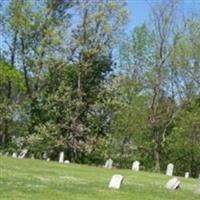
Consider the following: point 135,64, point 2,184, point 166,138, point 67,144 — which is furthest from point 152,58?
point 2,184

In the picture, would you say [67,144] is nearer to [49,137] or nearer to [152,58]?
[49,137]

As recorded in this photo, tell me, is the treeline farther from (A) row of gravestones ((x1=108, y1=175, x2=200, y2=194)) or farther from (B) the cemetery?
(A) row of gravestones ((x1=108, y1=175, x2=200, y2=194))

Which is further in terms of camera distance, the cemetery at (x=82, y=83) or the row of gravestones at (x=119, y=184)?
the cemetery at (x=82, y=83)

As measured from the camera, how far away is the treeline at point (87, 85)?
48.4 metres

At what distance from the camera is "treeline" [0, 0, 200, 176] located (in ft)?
159

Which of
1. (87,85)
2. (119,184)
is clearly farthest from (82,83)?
(119,184)

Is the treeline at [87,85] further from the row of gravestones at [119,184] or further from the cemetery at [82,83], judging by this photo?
the row of gravestones at [119,184]

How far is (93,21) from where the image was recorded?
48.8 metres

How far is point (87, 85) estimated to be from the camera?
162ft

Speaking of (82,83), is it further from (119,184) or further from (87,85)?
(119,184)

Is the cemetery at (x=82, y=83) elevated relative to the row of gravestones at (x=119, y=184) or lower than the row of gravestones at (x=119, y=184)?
elevated

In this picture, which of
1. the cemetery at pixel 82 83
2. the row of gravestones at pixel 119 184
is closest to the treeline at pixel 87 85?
the cemetery at pixel 82 83

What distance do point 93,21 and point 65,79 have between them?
5155 mm

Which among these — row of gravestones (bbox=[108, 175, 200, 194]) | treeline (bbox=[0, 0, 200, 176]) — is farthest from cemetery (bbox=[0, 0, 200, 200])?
row of gravestones (bbox=[108, 175, 200, 194])
